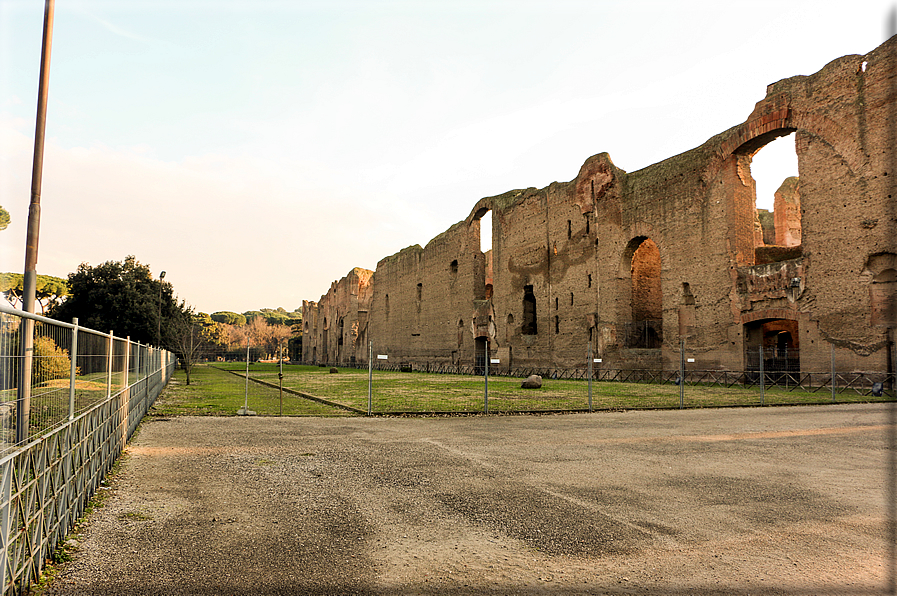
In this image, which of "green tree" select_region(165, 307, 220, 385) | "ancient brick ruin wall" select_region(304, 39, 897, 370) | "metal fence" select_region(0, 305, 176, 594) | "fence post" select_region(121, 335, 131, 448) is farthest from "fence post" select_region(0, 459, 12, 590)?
"green tree" select_region(165, 307, 220, 385)

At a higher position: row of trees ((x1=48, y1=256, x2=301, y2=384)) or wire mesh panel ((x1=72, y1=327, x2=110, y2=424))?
row of trees ((x1=48, y1=256, x2=301, y2=384))

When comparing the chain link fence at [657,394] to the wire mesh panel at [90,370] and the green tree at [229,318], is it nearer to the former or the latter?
the wire mesh panel at [90,370]

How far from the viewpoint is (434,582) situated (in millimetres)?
3123

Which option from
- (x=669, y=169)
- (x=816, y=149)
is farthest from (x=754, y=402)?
(x=669, y=169)

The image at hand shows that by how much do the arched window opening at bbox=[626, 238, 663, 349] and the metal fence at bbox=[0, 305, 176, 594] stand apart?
25.6m

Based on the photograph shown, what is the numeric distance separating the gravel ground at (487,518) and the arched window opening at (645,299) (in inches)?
788

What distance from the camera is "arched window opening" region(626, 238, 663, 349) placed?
2788 centimetres

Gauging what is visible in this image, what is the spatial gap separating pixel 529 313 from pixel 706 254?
1246 cm

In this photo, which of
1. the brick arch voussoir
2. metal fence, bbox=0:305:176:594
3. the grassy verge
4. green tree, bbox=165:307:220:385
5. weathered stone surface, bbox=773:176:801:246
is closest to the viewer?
metal fence, bbox=0:305:176:594

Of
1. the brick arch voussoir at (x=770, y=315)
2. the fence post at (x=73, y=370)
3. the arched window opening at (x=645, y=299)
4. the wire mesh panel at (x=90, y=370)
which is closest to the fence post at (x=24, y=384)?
the fence post at (x=73, y=370)

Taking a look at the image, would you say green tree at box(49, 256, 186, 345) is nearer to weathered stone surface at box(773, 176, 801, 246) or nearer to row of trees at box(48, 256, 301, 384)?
row of trees at box(48, 256, 301, 384)

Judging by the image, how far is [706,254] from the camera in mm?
23406

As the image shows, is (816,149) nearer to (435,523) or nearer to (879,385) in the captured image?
(879,385)

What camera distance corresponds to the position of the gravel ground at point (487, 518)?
3152 mm
